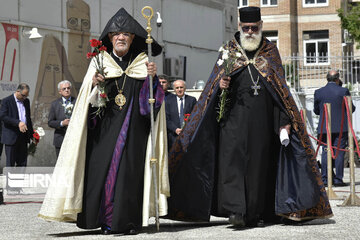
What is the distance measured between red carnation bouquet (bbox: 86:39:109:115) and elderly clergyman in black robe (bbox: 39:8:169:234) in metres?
0.05

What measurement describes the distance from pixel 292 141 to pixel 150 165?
154 centimetres

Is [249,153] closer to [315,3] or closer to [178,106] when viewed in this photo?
[178,106]

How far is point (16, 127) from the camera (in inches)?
562

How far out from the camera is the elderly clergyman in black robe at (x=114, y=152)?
8.52m

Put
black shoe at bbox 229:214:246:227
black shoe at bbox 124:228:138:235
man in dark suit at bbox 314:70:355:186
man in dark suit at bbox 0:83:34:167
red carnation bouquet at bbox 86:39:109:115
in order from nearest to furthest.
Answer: black shoe at bbox 124:228:138:235
red carnation bouquet at bbox 86:39:109:115
black shoe at bbox 229:214:246:227
man in dark suit at bbox 0:83:34:167
man in dark suit at bbox 314:70:355:186

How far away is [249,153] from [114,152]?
1.43 m

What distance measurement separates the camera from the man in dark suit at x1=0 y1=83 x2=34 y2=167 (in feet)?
46.7

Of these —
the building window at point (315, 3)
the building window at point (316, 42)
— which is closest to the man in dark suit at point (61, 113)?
the building window at point (316, 42)

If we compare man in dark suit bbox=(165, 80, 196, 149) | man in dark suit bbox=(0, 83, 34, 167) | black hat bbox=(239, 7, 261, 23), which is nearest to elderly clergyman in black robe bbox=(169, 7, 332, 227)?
black hat bbox=(239, 7, 261, 23)

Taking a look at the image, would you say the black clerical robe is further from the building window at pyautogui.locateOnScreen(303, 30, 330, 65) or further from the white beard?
the building window at pyautogui.locateOnScreen(303, 30, 330, 65)

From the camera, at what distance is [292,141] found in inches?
360

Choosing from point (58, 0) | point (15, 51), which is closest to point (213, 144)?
point (15, 51)

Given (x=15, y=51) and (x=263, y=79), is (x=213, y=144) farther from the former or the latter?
(x=15, y=51)

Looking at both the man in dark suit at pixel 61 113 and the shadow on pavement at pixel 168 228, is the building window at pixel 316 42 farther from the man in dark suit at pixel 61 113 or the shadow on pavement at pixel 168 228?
the shadow on pavement at pixel 168 228
